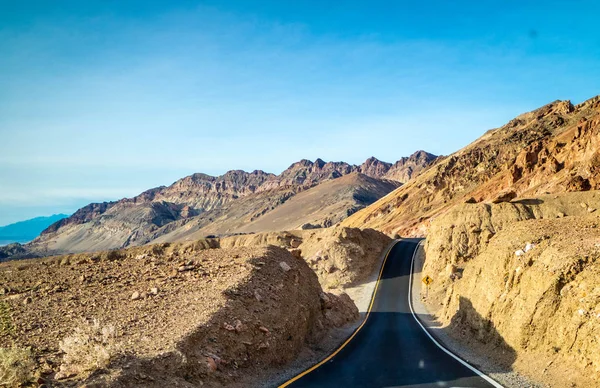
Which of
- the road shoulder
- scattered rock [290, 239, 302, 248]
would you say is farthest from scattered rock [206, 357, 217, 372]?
scattered rock [290, 239, 302, 248]

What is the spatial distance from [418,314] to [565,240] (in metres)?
19.3

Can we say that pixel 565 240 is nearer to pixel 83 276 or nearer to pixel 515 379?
pixel 515 379

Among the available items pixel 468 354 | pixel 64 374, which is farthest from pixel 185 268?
pixel 468 354

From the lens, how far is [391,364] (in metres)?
15.5

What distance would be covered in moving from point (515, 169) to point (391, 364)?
255 ft

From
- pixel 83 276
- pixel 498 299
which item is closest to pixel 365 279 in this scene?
→ pixel 498 299

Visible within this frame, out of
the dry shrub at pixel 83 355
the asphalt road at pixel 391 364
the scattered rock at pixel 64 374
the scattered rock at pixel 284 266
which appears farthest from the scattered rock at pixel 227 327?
the scattered rock at pixel 284 266

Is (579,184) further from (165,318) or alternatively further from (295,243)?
(165,318)

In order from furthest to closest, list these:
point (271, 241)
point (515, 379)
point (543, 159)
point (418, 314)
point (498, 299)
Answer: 1. point (543, 159)
2. point (271, 241)
3. point (418, 314)
4. point (498, 299)
5. point (515, 379)

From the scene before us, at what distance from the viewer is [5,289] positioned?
15602mm

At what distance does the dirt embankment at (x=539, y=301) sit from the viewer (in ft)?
39.2

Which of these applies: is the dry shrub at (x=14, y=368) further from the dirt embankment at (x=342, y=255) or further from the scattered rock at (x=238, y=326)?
the dirt embankment at (x=342, y=255)

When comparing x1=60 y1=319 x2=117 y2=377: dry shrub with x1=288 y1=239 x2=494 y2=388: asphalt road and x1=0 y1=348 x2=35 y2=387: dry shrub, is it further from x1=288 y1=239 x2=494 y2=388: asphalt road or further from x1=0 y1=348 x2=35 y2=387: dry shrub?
x1=288 y1=239 x2=494 y2=388: asphalt road

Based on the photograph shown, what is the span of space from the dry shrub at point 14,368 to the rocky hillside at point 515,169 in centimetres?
5607
